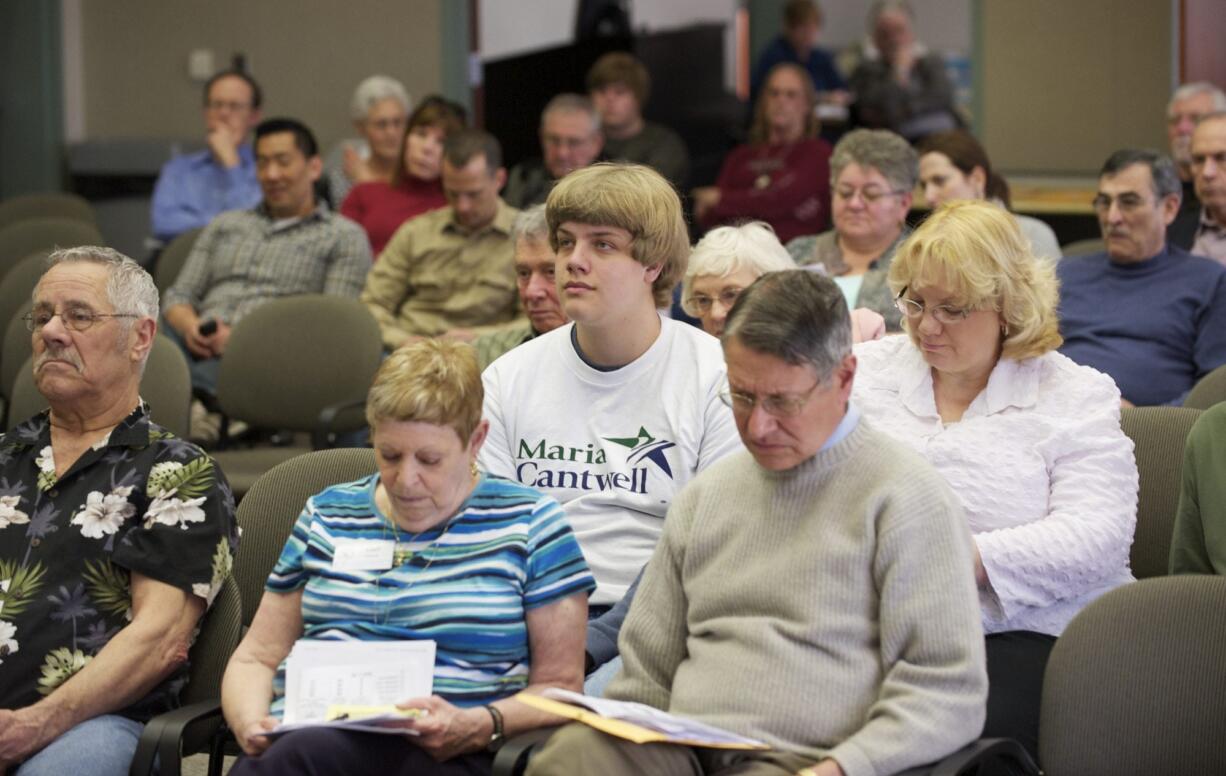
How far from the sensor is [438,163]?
585 cm

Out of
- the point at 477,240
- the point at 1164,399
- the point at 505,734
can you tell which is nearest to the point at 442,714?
the point at 505,734

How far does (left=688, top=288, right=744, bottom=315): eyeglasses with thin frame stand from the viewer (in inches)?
134

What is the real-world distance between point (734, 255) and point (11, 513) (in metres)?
1.63

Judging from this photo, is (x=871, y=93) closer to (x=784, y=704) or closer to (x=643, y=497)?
(x=643, y=497)

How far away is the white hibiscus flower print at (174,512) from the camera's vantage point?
8.06ft

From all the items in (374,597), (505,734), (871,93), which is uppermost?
(871,93)

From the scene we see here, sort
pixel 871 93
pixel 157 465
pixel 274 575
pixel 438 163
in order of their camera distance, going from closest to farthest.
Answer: pixel 274 575, pixel 157 465, pixel 438 163, pixel 871 93

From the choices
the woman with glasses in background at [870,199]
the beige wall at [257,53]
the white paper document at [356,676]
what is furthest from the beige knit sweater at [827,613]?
Result: the beige wall at [257,53]

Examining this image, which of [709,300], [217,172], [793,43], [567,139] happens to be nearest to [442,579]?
[709,300]

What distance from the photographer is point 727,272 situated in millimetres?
3420

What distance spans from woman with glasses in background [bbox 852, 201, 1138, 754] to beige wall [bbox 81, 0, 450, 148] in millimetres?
5276

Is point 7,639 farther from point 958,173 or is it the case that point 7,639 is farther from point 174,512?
point 958,173

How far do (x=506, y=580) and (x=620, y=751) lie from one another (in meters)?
0.36

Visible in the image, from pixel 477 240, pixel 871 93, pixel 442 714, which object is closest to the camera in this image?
pixel 442 714
